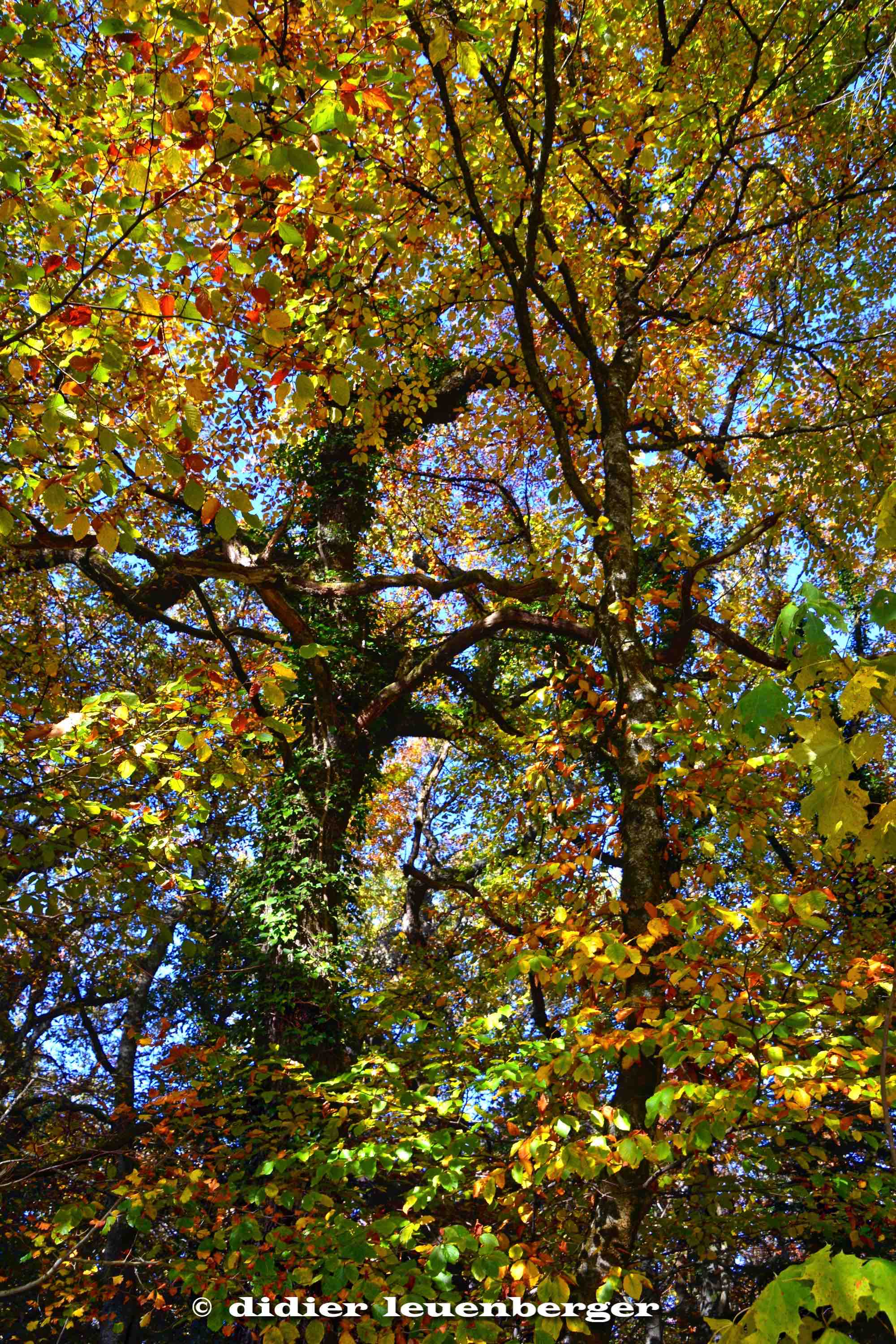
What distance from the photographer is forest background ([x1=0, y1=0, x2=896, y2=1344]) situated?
9.41ft

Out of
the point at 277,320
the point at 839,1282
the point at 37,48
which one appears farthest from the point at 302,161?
the point at 839,1282

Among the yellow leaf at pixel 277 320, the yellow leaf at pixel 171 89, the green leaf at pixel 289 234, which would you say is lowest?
the yellow leaf at pixel 277 320

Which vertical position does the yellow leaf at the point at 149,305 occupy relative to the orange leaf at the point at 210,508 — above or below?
above

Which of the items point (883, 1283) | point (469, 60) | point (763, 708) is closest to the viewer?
point (883, 1283)

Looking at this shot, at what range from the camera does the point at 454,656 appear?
7496 mm

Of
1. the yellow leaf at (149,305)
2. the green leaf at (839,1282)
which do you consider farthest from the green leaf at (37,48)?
the green leaf at (839,1282)

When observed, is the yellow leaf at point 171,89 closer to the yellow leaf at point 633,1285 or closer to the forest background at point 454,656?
the forest background at point 454,656

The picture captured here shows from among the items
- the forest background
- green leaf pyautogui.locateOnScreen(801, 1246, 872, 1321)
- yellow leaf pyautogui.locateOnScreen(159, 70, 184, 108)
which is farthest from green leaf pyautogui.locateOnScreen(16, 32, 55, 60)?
green leaf pyautogui.locateOnScreen(801, 1246, 872, 1321)

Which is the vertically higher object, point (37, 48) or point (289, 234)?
point (37, 48)

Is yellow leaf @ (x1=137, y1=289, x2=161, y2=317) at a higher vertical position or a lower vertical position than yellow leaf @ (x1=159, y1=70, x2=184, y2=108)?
lower

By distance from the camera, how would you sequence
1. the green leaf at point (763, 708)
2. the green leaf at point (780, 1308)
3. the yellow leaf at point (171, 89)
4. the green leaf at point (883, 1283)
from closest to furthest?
the green leaf at point (883, 1283) → the green leaf at point (780, 1308) → the green leaf at point (763, 708) → the yellow leaf at point (171, 89)

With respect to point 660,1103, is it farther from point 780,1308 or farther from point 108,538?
point 108,538

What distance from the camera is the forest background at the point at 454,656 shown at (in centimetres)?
287

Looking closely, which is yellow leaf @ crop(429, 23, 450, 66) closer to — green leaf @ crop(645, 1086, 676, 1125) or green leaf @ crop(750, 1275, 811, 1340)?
green leaf @ crop(750, 1275, 811, 1340)
